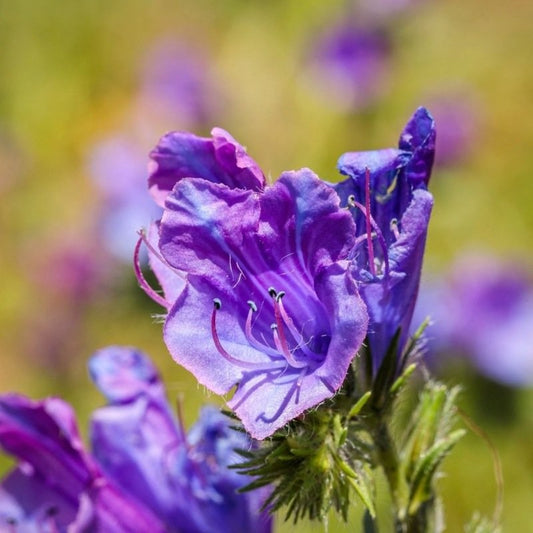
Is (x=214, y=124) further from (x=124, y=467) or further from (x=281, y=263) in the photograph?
(x=281, y=263)

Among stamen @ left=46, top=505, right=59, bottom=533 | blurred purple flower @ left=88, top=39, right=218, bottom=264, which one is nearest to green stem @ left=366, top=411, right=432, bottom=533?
stamen @ left=46, top=505, right=59, bottom=533

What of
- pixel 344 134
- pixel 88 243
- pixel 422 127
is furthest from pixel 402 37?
pixel 422 127

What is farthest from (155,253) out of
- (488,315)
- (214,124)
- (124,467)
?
(214,124)

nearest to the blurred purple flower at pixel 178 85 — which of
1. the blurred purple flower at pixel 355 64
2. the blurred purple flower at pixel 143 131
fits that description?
the blurred purple flower at pixel 143 131

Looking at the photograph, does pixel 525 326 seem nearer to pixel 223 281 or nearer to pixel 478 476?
pixel 478 476

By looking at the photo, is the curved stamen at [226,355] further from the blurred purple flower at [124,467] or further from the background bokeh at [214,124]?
the background bokeh at [214,124]
